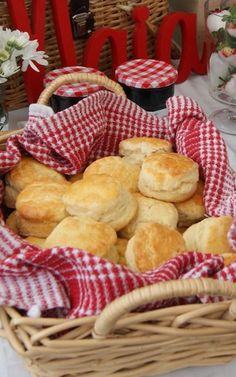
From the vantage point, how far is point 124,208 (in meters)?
0.64

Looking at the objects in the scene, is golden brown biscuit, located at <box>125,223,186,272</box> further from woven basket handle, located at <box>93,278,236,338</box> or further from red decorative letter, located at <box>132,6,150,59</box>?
red decorative letter, located at <box>132,6,150,59</box>

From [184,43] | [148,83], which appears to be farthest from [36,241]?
[184,43]

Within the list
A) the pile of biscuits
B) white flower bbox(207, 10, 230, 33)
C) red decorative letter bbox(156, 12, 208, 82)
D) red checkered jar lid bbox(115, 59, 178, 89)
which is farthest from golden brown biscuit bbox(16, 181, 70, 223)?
red decorative letter bbox(156, 12, 208, 82)

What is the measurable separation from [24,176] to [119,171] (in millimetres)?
132

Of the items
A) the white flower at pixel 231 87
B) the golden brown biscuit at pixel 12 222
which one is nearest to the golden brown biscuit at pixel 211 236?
the golden brown biscuit at pixel 12 222

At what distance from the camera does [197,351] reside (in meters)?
0.52

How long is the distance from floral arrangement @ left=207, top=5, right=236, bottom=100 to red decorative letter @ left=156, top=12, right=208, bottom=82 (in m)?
0.18

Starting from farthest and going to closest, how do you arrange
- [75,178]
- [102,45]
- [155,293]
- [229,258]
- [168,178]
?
1. [102,45]
2. [75,178]
3. [168,178]
4. [229,258]
5. [155,293]

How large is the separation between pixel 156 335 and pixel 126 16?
2.93 ft

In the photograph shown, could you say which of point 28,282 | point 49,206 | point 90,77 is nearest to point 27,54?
point 90,77

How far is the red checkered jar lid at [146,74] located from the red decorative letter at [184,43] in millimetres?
116

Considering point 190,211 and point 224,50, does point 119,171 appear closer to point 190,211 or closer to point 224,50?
point 190,211

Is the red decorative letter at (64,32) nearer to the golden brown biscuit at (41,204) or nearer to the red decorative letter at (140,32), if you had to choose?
the red decorative letter at (140,32)

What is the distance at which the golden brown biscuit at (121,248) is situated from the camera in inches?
23.8
